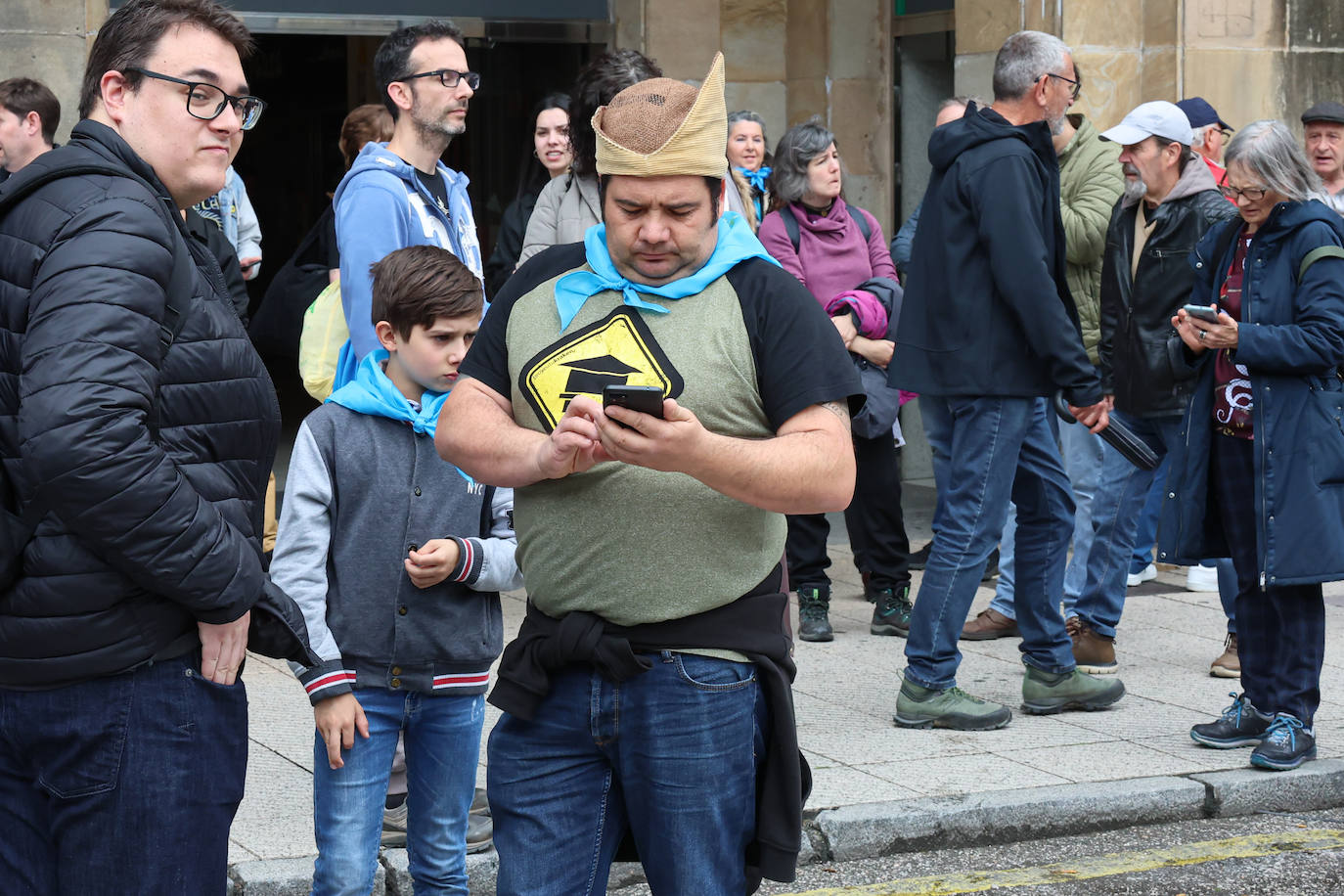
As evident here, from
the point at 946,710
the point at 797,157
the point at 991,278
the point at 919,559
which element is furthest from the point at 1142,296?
the point at 919,559

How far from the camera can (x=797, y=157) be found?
755 cm

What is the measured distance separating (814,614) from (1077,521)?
1.43 m

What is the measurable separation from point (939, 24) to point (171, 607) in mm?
8983

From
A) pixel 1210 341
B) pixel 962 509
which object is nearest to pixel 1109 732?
pixel 962 509

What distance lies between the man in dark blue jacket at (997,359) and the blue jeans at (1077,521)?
120 cm

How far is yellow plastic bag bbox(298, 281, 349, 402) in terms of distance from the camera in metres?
5.11

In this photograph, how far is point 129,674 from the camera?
9.00 ft

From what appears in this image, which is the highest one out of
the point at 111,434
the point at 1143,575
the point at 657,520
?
the point at 111,434

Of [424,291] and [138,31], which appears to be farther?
[424,291]

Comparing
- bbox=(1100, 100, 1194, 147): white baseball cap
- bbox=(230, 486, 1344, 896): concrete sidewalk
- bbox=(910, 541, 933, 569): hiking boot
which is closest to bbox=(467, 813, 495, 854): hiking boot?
bbox=(230, 486, 1344, 896): concrete sidewalk

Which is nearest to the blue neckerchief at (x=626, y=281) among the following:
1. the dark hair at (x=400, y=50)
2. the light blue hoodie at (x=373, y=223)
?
the light blue hoodie at (x=373, y=223)

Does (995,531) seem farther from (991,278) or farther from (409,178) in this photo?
(409,178)

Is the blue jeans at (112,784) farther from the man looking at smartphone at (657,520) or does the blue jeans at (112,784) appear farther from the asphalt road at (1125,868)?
the asphalt road at (1125,868)

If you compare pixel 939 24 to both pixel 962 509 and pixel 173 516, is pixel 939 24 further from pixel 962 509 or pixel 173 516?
pixel 173 516
